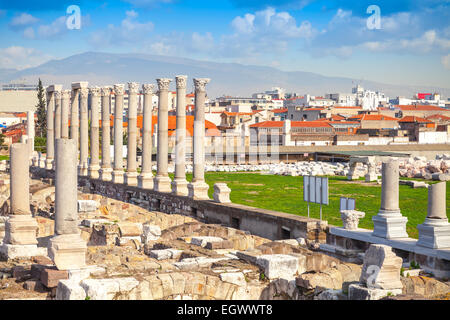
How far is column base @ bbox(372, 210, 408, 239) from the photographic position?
1518 cm

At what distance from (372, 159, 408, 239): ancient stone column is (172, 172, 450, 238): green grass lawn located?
248 centimetres

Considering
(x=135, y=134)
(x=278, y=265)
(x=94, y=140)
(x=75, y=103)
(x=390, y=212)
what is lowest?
(x=278, y=265)

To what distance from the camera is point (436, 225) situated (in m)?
13.9

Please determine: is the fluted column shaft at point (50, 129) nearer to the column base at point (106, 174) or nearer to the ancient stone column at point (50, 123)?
the ancient stone column at point (50, 123)

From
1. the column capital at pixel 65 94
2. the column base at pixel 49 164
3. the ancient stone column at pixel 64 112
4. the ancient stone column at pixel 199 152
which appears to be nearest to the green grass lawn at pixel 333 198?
the ancient stone column at pixel 199 152

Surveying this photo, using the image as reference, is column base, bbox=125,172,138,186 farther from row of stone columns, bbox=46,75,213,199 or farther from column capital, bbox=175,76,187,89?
column capital, bbox=175,76,187,89

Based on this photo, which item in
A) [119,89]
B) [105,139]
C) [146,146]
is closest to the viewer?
[146,146]

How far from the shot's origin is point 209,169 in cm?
5816

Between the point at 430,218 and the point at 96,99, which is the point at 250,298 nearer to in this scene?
the point at 430,218

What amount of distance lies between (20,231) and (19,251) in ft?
2.28

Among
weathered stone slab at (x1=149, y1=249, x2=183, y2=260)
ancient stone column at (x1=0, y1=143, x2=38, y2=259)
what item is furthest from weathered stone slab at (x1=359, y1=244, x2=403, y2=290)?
ancient stone column at (x1=0, y1=143, x2=38, y2=259)

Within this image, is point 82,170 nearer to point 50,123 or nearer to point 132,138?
point 50,123

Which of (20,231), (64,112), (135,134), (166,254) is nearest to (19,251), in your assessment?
(20,231)

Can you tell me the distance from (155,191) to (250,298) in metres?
17.1
